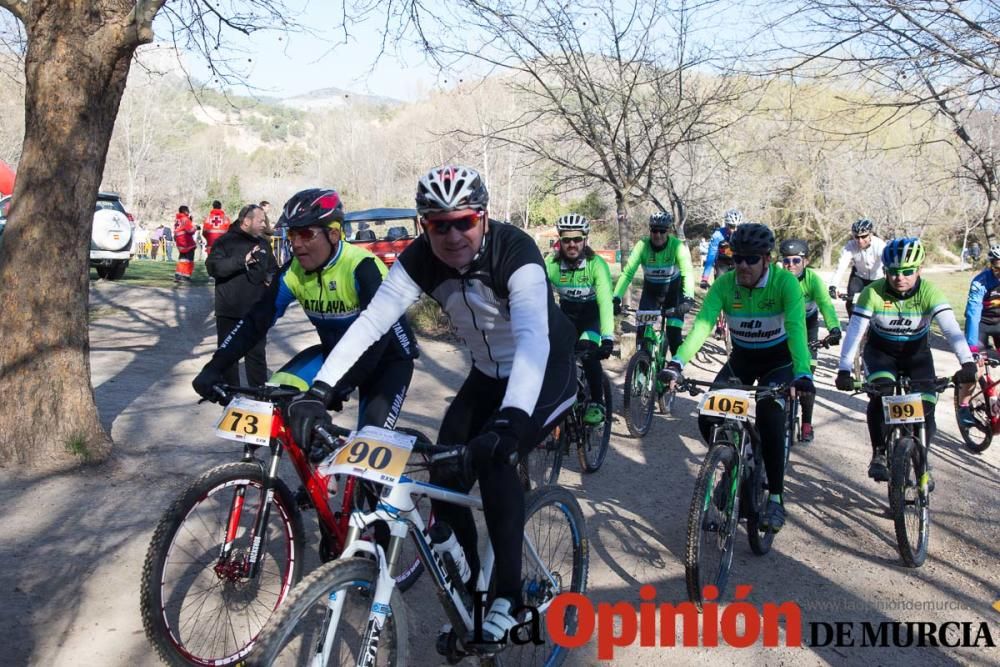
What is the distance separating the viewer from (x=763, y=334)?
5926 millimetres

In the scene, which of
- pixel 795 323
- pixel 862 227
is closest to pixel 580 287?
pixel 795 323

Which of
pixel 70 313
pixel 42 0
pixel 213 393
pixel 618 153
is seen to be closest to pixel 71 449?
pixel 70 313

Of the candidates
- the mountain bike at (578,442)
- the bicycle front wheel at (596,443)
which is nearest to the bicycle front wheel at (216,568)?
the mountain bike at (578,442)

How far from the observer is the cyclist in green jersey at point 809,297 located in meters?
7.82

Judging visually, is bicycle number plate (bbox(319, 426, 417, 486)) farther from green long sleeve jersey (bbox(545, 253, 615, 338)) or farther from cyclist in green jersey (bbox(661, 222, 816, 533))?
green long sleeve jersey (bbox(545, 253, 615, 338))

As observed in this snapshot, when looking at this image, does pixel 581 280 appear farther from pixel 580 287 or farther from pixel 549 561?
pixel 549 561

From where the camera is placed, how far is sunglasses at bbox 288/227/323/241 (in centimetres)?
438

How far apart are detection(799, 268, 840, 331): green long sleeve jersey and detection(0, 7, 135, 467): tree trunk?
19.6 feet

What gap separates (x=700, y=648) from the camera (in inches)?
164

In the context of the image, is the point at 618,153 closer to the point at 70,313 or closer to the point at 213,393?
the point at 70,313

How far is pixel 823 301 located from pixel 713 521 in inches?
156

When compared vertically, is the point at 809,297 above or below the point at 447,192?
below

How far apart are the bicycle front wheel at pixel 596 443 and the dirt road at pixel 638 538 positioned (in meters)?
0.13

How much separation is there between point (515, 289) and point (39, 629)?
9.06 ft
